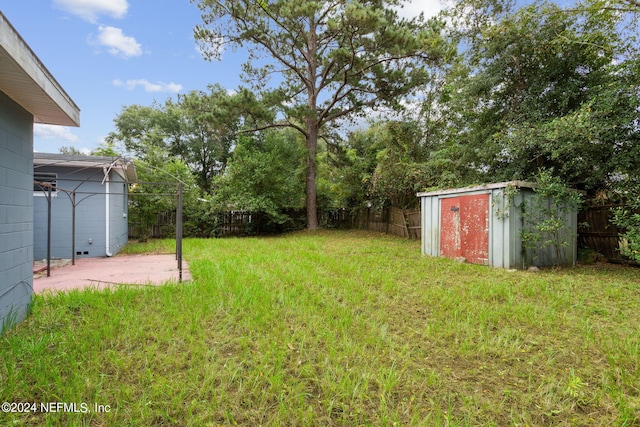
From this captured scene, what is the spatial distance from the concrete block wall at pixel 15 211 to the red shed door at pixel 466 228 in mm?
7017

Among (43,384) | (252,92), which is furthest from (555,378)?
(252,92)

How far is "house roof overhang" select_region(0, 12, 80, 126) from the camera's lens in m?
2.02

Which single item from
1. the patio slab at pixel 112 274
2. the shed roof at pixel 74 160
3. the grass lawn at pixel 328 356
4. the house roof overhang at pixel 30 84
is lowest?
the grass lawn at pixel 328 356

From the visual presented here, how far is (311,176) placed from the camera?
13.2m

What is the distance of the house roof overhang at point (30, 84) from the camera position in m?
2.02

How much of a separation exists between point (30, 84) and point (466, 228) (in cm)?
697

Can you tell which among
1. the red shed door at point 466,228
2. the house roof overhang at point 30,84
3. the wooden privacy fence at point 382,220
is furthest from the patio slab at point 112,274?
the wooden privacy fence at point 382,220

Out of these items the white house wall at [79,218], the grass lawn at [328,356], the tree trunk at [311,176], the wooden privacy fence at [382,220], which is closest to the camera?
the grass lawn at [328,356]

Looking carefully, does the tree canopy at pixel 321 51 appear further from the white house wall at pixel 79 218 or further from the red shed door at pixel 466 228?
the white house wall at pixel 79 218

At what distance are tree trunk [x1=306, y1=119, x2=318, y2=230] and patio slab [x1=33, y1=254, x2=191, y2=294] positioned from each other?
732cm

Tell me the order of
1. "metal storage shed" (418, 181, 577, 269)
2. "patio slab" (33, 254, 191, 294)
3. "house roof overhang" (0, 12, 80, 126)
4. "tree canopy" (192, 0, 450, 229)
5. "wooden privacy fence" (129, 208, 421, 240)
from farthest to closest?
1. "wooden privacy fence" (129, 208, 421, 240)
2. "tree canopy" (192, 0, 450, 229)
3. "metal storage shed" (418, 181, 577, 269)
4. "patio slab" (33, 254, 191, 294)
5. "house roof overhang" (0, 12, 80, 126)

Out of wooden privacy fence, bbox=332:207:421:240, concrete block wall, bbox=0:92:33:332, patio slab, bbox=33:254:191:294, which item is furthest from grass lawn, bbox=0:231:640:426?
wooden privacy fence, bbox=332:207:421:240

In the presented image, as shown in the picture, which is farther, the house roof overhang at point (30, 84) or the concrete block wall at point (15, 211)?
the concrete block wall at point (15, 211)

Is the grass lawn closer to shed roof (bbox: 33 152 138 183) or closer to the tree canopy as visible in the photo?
shed roof (bbox: 33 152 138 183)
